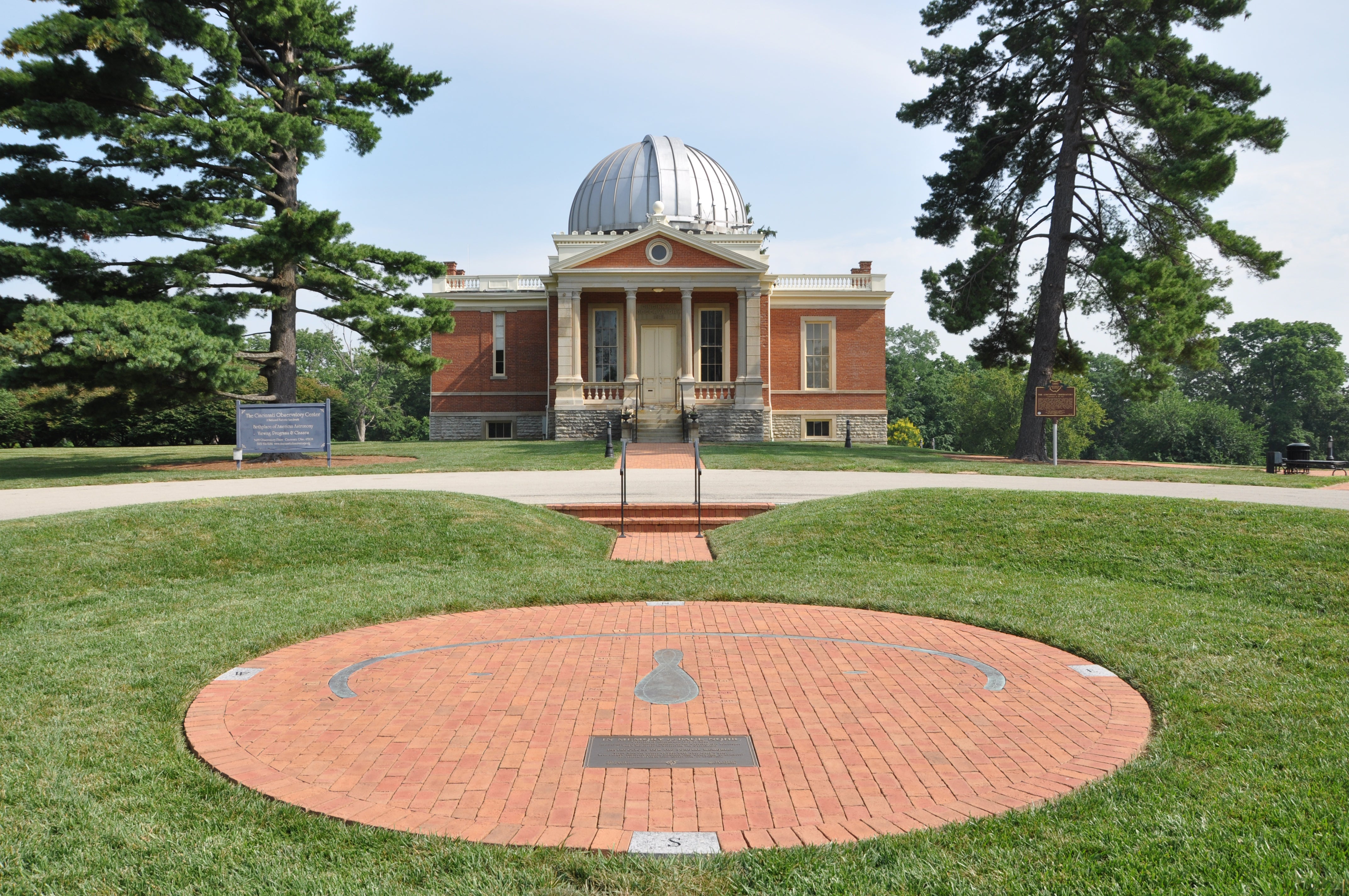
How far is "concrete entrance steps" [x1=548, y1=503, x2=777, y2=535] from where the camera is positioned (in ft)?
42.4

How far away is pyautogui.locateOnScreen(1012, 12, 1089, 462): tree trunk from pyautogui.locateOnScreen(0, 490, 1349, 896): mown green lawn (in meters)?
16.2

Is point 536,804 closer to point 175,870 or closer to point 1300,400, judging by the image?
point 175,870

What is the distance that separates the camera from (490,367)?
3638cm

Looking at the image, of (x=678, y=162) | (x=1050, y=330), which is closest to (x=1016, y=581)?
(x=1050, y=330)

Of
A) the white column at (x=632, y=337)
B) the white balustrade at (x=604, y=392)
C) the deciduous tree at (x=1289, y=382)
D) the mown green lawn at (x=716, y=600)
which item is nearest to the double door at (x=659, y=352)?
the white column at (x=632, y=337)

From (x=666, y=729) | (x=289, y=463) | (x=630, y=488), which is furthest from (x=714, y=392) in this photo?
(x=666, y=729)

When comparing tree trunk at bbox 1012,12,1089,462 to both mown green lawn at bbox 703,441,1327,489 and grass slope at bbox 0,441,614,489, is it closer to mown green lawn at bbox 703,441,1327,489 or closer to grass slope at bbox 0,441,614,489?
mown green lawn at bbox 703,441,1327,489

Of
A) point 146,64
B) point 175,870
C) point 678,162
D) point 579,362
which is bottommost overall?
point 175,870

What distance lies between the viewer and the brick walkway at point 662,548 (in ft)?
34.3

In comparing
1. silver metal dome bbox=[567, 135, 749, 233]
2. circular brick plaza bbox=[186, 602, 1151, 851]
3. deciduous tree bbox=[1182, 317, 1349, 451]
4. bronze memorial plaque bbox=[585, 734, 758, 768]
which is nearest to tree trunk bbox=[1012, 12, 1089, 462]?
silver metal dome bbox=[567, 135, 749, 233]

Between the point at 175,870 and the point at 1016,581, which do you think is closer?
the point at 175,870

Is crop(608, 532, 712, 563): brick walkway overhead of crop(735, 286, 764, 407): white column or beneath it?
beneath

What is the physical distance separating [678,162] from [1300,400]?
2257 inches

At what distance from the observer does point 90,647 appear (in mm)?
6391
